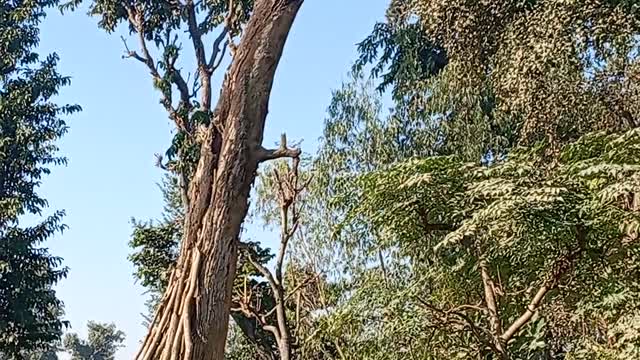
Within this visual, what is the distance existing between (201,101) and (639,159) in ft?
14.8

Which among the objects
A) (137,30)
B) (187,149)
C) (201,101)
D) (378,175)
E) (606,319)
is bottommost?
(606,319)

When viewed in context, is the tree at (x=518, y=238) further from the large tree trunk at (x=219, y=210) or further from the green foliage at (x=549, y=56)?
the large tree trunk at (x=219, y=210)

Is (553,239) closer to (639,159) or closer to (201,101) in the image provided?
(639,159)

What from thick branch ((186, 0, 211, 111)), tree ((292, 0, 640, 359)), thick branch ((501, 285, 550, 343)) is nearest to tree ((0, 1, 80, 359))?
thick branch ((186, 0, 211, 111))

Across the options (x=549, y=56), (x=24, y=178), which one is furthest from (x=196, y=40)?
(x=549, y=56)

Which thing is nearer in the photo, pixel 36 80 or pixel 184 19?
pixel 184 19

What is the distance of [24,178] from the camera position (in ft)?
28.6

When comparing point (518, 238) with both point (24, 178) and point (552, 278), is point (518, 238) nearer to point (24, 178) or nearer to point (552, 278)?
point (552, 278)

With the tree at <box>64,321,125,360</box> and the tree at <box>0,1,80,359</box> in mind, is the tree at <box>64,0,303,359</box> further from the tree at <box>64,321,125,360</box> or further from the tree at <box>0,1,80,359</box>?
the tree at <box>64,321,125,360</box>

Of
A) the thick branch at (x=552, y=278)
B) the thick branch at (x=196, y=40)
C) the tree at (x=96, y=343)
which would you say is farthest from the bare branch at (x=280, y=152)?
the tree at (x=96, y=343)

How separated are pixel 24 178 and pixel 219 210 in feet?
25.1

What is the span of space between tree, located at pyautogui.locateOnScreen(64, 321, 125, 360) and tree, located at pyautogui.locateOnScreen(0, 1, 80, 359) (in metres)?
16.4

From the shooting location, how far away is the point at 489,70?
4754 millimetres

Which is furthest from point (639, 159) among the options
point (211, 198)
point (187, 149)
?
point (187, 149)
